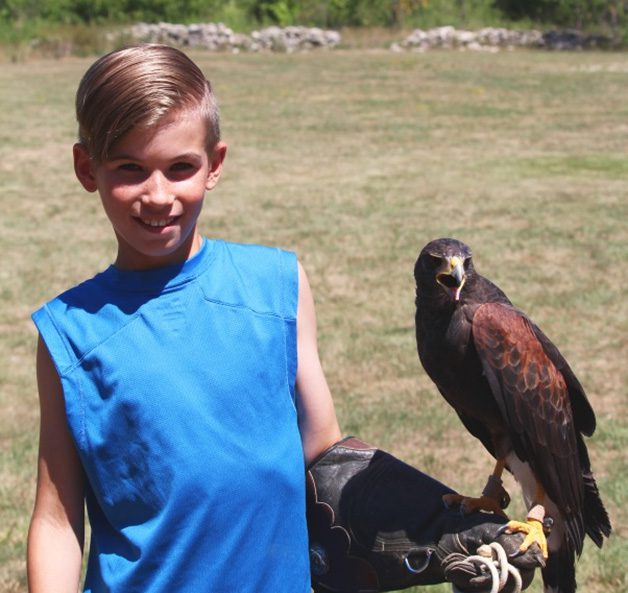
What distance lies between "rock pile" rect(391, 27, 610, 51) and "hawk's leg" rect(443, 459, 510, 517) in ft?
98.4

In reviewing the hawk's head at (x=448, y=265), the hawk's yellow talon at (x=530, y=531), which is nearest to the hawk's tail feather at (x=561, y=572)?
the hawk's yellow talon at (x=530, y=531)

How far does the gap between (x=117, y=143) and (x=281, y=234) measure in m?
7.21

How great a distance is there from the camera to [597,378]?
223 inches

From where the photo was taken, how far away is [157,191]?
1.73m

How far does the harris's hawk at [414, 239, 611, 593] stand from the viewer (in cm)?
234

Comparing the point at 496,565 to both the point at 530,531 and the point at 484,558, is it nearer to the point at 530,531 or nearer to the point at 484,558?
the point at 484,558

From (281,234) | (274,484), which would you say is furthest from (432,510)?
(281,234)

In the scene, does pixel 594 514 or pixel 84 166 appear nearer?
pixel 84 166

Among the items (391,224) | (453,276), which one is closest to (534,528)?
(453,276)

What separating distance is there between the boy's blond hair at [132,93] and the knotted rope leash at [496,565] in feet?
2.99

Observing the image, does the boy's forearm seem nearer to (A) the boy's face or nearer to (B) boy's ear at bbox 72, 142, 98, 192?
(A) the boy's face

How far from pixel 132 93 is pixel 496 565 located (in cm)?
104

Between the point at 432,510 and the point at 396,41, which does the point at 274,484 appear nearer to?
the point at 432,510

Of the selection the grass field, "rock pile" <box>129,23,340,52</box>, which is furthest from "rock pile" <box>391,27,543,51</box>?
the grass field
